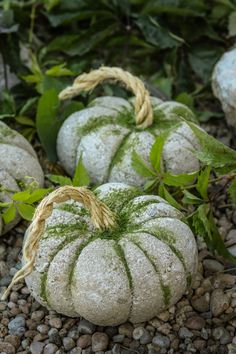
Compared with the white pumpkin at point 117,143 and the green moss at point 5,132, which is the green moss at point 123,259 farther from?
the green moss at point 5,132

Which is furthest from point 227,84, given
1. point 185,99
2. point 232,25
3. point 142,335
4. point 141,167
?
point 142,335

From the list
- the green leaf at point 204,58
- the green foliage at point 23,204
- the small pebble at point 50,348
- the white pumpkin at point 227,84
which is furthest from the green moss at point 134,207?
the green leaf at point 204,58

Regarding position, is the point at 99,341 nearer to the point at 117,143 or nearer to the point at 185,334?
the point at 185,334

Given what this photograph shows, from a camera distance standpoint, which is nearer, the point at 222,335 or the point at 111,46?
the point at 222,335

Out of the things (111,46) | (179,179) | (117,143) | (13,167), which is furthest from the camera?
(111,46)

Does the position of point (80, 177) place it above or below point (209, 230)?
above

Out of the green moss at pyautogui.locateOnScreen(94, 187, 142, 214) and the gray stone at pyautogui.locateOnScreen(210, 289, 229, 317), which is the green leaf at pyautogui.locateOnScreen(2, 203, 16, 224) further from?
the gray stone at pyautogui.locateOnScreen(210, 289, 229, 317)
